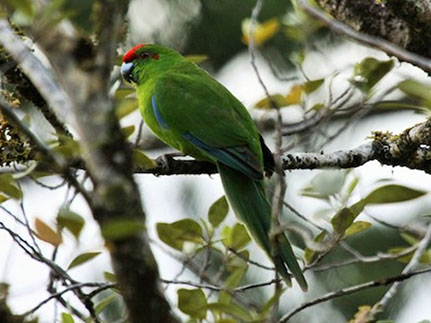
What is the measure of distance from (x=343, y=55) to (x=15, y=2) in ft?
16.9

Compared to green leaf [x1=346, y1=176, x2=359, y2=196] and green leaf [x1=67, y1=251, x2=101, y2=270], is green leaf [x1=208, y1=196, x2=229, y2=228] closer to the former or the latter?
green leaf [x1=346, y1=176, x2=359, y2=196]

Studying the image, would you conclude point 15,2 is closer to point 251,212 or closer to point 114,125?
point 114,125

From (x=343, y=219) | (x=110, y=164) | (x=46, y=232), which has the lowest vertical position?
(x=110, y=164)

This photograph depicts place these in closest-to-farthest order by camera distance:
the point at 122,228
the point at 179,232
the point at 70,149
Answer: the point at 122,228, the point at 70,149, the point at 179,232

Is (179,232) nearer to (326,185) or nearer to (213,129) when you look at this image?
(326,185)

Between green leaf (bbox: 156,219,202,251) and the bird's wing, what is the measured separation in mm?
1052

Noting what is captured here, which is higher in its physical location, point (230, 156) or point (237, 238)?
point (230, 156)

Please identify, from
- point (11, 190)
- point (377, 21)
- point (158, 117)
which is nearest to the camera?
point (11, 190)

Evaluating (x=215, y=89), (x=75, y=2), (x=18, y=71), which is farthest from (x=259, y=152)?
(x=75, y=2)

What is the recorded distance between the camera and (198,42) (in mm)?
6500

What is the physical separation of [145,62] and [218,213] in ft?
5.89

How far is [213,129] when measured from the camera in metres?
3.65

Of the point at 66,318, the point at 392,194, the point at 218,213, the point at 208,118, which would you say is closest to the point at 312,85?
the point at 218,213

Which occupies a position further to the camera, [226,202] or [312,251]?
[226,202]
